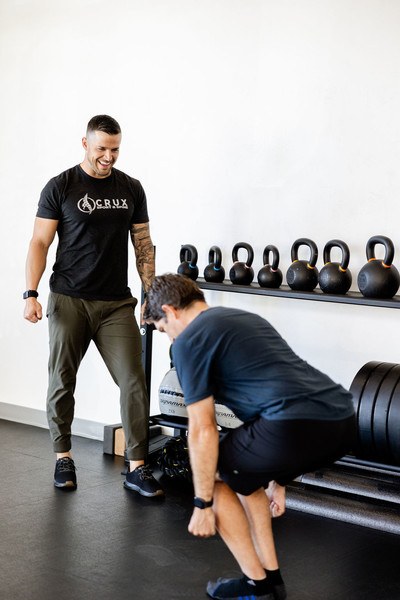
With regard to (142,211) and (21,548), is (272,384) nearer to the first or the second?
(21,548)

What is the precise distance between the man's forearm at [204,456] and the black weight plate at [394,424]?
1.10m

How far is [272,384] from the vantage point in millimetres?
1961

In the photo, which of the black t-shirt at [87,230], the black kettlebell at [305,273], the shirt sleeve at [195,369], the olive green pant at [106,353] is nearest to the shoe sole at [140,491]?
the olive green pant at [106,353]

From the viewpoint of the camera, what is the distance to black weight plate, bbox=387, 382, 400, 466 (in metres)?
2.81

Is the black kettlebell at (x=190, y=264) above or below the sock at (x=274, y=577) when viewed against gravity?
above

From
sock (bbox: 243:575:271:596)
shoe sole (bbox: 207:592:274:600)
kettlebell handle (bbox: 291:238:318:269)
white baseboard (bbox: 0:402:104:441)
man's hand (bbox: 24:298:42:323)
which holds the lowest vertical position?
white baseboard (bbox: 0:402:104:441)

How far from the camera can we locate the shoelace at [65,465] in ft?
10.7

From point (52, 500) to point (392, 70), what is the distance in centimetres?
234

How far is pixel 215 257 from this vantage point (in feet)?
11.5

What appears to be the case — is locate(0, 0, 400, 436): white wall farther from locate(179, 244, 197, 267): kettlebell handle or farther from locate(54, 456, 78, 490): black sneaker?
locate(54, 456, 78, 490): black sneaker

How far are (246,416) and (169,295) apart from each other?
A: 0.40 m

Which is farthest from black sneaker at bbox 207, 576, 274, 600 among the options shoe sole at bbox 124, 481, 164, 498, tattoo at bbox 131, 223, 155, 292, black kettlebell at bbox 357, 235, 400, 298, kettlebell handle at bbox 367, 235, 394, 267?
tattoo at bbox 131, 223, 155, 292

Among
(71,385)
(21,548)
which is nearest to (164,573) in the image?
(21,548)

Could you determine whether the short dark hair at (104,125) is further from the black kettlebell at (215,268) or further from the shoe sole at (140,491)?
the shoe sole at (140,491)
